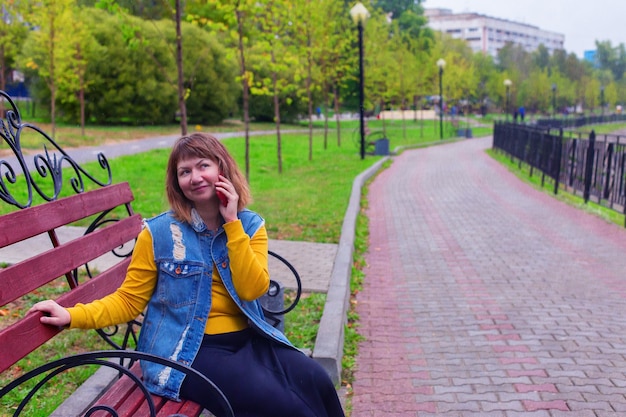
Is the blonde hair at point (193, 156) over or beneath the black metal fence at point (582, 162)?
over

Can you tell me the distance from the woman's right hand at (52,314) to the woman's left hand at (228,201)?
26.4 inches

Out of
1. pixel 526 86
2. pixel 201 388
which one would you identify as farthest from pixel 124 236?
pixel 526 86

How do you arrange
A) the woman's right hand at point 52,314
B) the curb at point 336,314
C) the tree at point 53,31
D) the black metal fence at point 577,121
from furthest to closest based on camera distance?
Result: 1. the black metal fence at point 577,121
2. the tree at point 53,31
3. the curb at point 336,314
4. the woman's right hand at point 52,314

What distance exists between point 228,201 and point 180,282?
0.37 meters

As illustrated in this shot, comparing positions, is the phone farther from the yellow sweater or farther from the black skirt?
the black skirt

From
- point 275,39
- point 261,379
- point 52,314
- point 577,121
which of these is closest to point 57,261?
point 52,314

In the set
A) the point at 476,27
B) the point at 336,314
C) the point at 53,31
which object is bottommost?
the point at 336,314

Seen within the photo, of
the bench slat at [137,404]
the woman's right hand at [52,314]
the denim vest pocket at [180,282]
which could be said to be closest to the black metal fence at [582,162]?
the denim vest pocket at [180,282]

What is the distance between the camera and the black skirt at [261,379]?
253 centimetres

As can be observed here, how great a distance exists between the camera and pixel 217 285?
2.71m

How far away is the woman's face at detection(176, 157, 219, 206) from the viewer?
106 inches

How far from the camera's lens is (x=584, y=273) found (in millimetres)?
6699

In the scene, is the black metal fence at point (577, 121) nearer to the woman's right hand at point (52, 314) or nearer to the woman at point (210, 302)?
the woman at point (210, 302)

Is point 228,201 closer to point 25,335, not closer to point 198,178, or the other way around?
point 198,178
